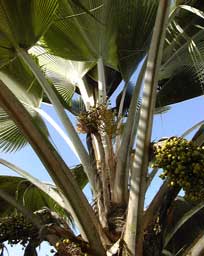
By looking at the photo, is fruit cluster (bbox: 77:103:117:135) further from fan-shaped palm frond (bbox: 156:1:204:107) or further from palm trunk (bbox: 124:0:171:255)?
fan-shaped palm frond (bbox: 156:1:204:107)

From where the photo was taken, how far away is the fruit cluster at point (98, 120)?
140 inches

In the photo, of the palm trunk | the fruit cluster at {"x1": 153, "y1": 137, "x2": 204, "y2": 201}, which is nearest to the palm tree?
the palm trunk

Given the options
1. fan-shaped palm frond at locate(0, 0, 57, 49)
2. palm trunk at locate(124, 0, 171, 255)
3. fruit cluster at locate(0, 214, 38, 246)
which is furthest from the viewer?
fan-shaped palm frond at locate(0, 0, 57, 49)

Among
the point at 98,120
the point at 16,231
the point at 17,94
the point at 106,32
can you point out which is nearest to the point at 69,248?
the point at 16,231

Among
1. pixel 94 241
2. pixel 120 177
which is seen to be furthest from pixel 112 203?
pixel 94 241

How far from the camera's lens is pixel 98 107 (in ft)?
11.9

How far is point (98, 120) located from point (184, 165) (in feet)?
3.99

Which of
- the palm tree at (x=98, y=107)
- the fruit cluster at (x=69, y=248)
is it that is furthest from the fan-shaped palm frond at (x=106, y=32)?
the fruit cluster at (x=69, y=248)

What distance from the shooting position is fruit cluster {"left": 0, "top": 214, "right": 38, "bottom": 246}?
10.9 ft

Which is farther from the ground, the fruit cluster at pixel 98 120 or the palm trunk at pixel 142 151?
the fruit cluster at pixel 98 120

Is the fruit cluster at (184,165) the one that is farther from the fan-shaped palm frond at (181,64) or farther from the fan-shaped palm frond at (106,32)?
the fan-shaped palm frond at (106,32)

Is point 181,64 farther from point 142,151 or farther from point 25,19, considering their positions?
point 142,151

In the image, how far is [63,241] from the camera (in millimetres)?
2850

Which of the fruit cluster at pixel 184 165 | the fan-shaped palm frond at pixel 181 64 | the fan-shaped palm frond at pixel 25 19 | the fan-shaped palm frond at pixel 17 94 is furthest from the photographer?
the fan-shaped palm frond at pixel 17 94
